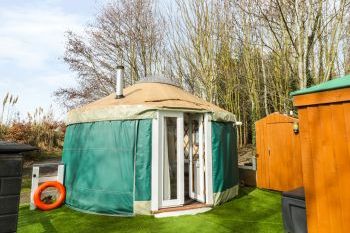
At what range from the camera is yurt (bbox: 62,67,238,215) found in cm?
476

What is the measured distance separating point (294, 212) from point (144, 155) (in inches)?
112

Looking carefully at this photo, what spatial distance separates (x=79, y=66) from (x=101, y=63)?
1408mm

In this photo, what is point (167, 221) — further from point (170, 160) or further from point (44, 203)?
point (44, 203)

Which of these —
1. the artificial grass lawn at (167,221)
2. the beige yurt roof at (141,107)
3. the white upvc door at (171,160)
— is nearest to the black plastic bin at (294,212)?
the artificial grass lawn at (167,221)

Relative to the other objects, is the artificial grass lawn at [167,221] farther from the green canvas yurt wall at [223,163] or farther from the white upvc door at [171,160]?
the white upvc door at [171,160]

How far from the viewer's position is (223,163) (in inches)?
219

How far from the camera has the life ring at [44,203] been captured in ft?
16.9

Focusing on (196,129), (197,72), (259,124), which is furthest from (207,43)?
(196,129)

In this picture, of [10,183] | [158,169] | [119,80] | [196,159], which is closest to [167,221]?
[158,169]

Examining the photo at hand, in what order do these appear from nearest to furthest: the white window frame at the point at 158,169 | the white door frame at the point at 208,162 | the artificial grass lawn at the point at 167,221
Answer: the artificial grass lawn at the point at 167,221, the white window frame at the point at 158,169, the white door frame at the point at 208,162

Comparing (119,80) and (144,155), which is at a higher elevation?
(119,80)

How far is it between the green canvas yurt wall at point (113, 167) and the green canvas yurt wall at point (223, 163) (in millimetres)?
1488

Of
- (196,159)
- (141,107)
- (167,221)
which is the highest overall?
(141,107)

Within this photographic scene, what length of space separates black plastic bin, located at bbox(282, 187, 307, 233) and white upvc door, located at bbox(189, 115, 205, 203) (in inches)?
105
